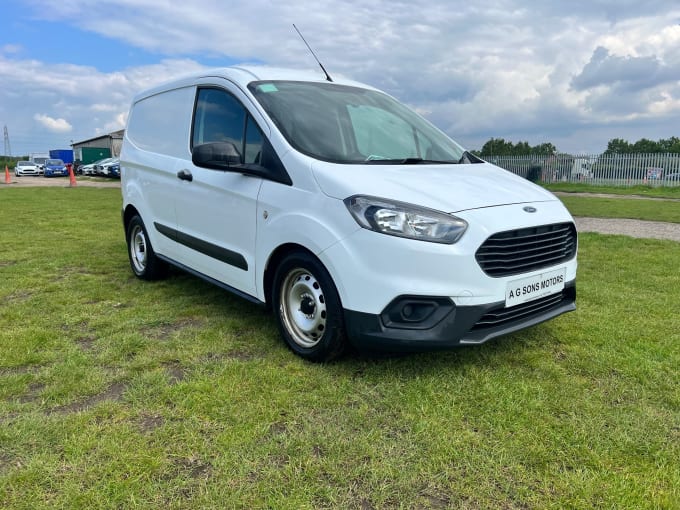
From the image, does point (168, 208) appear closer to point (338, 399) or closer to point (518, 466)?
point (338, 399)

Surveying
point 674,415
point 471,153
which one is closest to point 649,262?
point 471,153

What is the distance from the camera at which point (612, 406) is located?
2.73 meters

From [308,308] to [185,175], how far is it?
1757 millimetres

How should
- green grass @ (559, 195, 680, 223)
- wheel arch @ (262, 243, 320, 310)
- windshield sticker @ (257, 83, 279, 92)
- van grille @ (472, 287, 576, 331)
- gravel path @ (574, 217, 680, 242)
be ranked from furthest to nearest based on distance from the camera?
green grass @ (559, 195, 680, 223), gravel path @ (574, 217, 680, 242), windshield sticker @ (257, 83, 279, 92), wheel arch @ (262, 243, 320, 310), van grille @ (472, 287, 576, 331)

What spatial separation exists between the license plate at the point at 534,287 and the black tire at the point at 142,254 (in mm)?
3658

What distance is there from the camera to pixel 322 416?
264cm

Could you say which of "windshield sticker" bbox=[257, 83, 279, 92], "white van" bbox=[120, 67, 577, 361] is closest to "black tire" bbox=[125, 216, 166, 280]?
"white van" bbox=[120, 67, 577, 361]

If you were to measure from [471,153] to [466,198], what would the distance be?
1.53m

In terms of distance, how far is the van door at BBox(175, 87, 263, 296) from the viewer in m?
3.62

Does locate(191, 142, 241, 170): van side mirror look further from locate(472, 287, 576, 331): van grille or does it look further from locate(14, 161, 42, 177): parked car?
locate(14, 161, 42, 177): parked car

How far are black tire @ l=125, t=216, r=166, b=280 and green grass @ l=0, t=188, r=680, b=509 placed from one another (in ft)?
3.11

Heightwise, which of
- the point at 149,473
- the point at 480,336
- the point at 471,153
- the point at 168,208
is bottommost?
the point at 149,473

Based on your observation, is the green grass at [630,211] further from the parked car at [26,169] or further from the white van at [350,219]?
the parked car at [26,169]

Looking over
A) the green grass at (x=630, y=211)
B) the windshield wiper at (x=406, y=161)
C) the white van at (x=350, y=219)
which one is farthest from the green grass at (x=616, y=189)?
the white van at (x=350, y=219)
